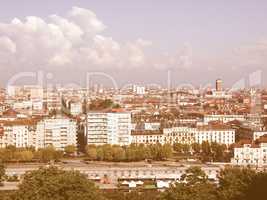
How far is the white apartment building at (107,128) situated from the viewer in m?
20.4

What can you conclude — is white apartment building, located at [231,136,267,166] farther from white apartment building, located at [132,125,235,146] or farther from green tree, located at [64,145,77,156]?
green tree, located at [64,145,77,156]

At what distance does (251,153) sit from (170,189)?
9718 millimetres

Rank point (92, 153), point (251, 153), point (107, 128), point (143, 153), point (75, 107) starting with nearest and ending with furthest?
point (143, 153)
point (251, 153)
point (92, 153)
point (107, 128)
point (75, 107)

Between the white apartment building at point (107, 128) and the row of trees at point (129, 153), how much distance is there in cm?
164

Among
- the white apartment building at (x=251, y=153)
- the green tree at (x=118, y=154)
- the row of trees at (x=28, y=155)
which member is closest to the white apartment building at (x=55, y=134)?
the row of trees at (x=28, y=155)

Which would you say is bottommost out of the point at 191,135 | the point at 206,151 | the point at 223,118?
the point at 206,151

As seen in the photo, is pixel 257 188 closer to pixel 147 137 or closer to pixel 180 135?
pixel 147 137

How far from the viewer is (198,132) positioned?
73.4ft

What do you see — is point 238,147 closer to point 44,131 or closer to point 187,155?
point 187,155

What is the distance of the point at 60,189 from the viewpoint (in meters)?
8.89

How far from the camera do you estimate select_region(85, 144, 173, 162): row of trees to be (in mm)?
18125

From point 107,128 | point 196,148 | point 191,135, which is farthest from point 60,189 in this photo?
point 191,135

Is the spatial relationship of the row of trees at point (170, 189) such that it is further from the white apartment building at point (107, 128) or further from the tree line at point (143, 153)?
the white apartment building at point (107, 128)

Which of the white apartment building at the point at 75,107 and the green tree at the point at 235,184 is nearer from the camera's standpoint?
the green tree at the point at 235,184
